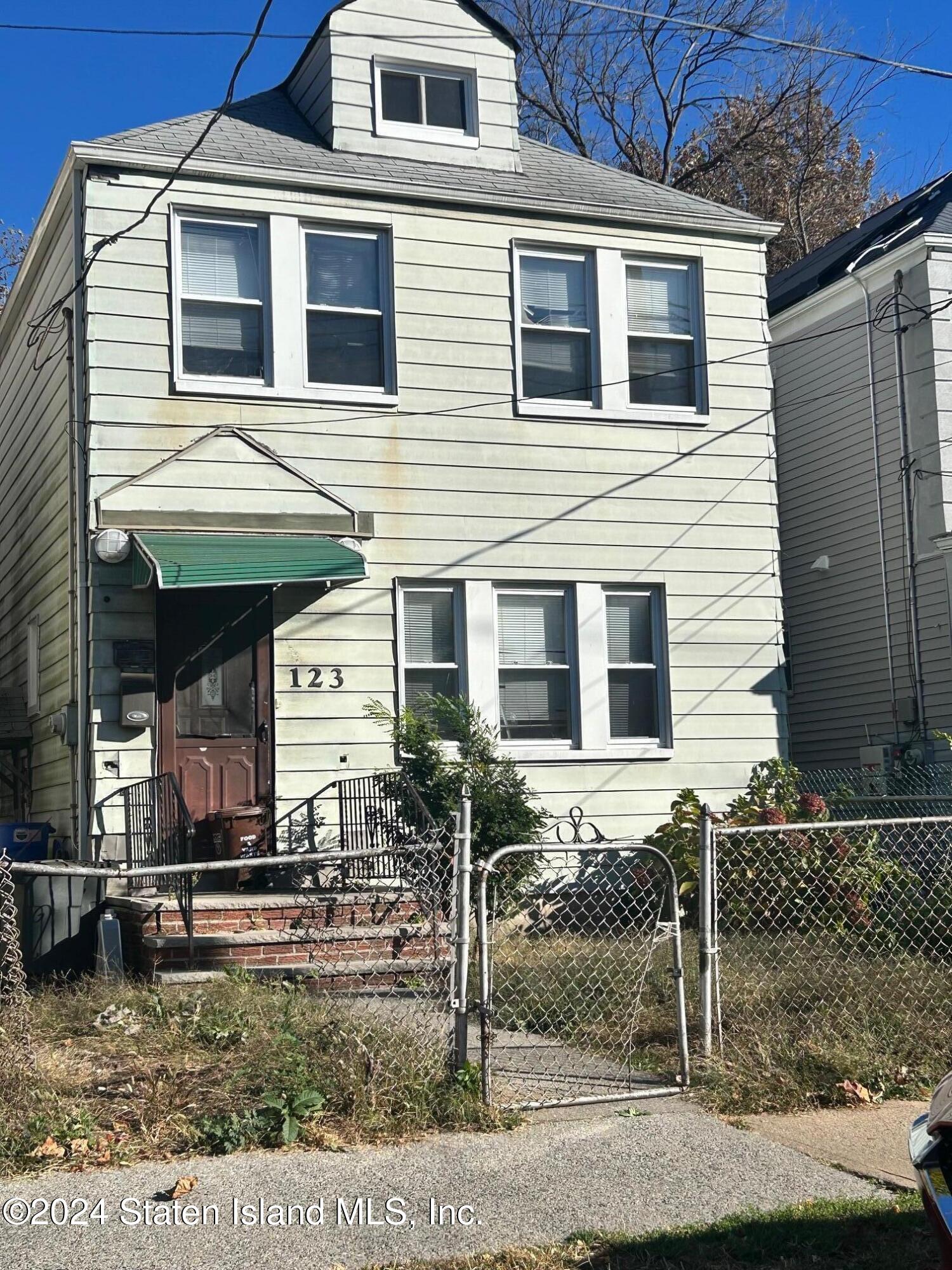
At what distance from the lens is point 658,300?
44.1ft

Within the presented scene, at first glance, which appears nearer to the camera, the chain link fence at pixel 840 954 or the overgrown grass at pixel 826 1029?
the overgrown grass at pixel 826 1029

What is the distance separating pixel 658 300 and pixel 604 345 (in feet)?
2.97

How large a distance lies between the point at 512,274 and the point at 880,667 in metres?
7.19

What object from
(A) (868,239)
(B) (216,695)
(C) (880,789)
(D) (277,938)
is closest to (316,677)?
(B) (216,695)

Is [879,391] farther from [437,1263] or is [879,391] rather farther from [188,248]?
[437,1263]

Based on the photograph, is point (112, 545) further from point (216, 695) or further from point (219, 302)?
point (219, 302)

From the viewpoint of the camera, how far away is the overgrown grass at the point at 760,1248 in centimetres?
459

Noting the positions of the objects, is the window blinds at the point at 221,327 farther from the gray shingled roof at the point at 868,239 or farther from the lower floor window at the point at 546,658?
the gray shingled roof at the point at 868,239

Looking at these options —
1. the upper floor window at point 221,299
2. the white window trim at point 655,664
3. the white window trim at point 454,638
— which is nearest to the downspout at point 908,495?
the white window trim at point 655,664

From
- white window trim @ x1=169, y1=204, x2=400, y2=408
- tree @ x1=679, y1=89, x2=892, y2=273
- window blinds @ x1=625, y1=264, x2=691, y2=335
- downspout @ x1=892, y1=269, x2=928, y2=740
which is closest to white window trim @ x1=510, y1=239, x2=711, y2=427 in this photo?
window blinds @ x1=625, y1=264, x2=691, y2=335

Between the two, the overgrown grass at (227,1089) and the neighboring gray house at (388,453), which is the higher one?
the neighboring gray house at (388,453)

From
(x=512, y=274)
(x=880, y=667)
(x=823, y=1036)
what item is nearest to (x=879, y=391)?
(x=880, y=667)

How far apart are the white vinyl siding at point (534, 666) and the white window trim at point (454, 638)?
37 centimetres

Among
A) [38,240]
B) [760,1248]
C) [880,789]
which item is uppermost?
[38,240]
